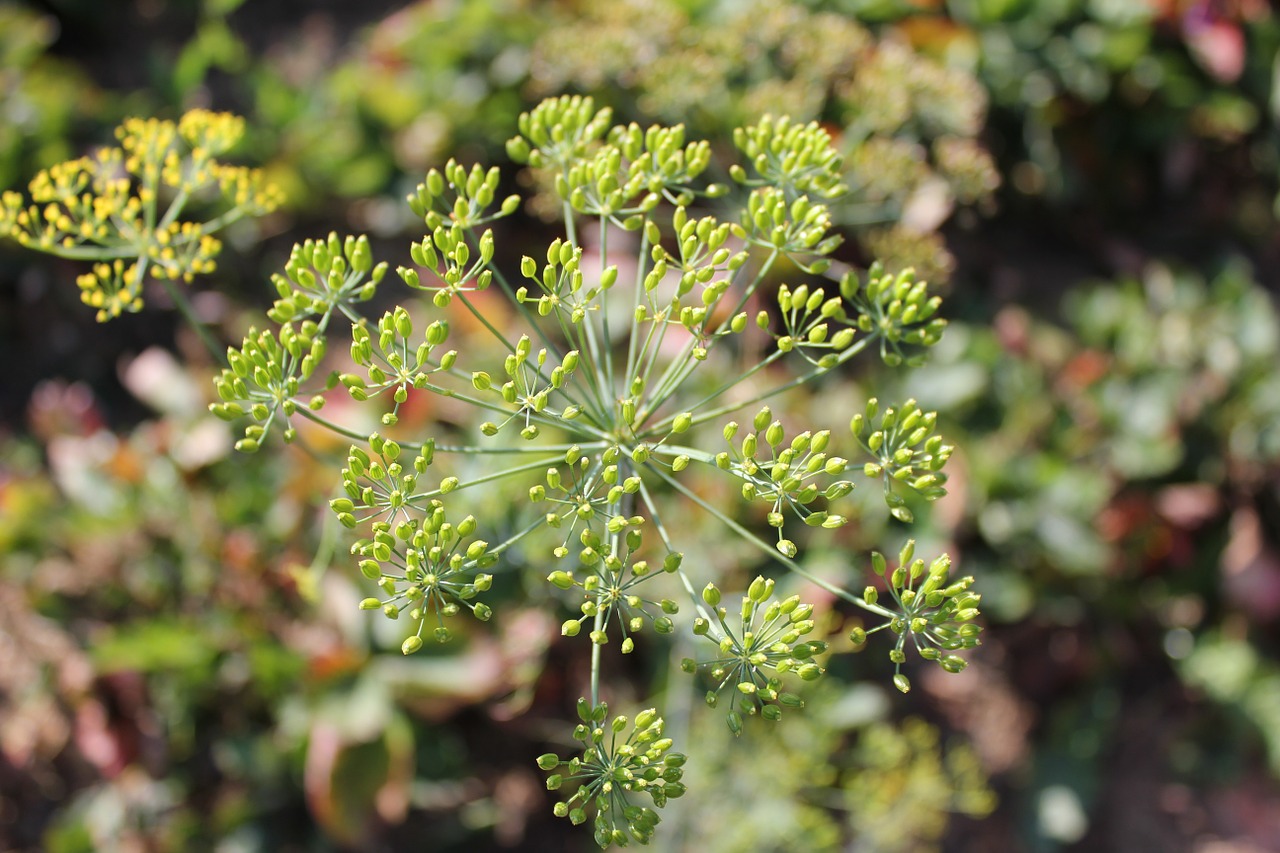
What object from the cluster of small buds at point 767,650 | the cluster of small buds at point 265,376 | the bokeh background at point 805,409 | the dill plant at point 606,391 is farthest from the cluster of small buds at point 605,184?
the bokeh background at point 805,409

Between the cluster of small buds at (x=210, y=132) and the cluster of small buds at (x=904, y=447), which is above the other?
the cluster of small buds at (x=210, y=132)

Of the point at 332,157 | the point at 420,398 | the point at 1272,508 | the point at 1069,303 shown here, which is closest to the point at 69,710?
the point at 420,398

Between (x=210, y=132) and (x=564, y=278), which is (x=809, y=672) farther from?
(x=210, y=132)

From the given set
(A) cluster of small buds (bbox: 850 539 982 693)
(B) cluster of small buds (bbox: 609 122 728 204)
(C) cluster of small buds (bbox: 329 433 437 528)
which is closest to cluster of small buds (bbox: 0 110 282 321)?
(C) cluster of small buds (bbox: 329 433 437 528)

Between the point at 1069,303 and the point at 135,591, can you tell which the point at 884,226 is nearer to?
the point at 1069,303

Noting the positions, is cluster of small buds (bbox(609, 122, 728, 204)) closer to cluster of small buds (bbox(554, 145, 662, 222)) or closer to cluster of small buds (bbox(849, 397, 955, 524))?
Answer: cluster of small buds (bbox(554, 145, 662, 222))

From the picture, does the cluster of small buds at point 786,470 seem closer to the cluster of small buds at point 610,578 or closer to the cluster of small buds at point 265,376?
the cluster of small buds at point 610,578
